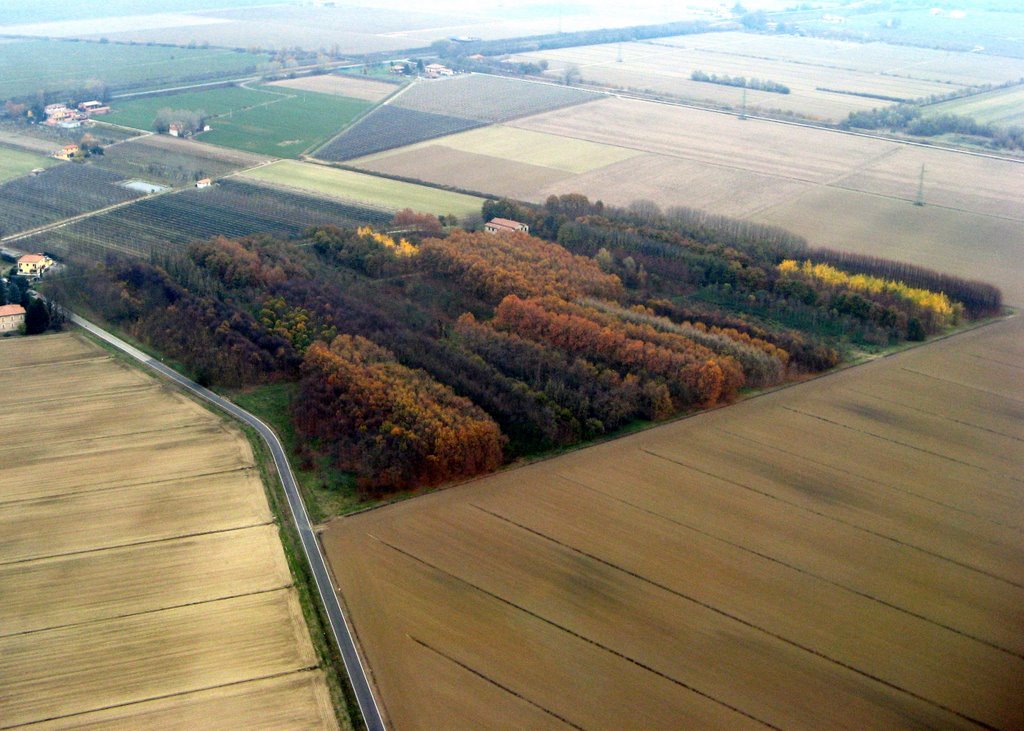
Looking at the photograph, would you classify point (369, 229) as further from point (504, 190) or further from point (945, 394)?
point (945, 394)

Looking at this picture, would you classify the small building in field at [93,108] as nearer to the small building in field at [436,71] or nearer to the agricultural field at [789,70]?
Answer: the small building in field at [436,71]

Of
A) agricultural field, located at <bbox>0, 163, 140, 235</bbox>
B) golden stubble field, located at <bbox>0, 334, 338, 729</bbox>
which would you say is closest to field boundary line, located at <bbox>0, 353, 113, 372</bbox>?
golden stubble field, located at <bbox>0, 334, 338, 729</bbox>

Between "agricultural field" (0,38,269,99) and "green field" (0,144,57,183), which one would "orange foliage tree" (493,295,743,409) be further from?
"agricultural field" (0,38,269,99)

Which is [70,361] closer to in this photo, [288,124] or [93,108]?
[288,124]

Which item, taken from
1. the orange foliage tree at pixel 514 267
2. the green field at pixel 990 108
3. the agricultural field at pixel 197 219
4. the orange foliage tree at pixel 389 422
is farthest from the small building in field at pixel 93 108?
the green field at pixel 990 108

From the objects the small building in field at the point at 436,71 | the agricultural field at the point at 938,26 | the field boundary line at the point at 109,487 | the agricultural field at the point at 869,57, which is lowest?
the field boundary line at the point at 109,487

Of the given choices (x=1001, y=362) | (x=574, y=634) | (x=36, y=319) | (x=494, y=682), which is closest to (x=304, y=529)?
(x=494, y=682)
